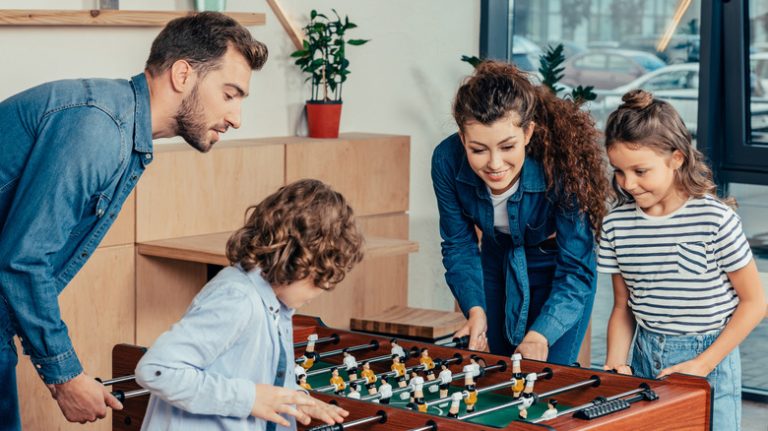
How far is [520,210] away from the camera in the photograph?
3.08m

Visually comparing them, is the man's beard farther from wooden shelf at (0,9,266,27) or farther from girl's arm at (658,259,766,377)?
wooden shelf at (0,9,266,27)

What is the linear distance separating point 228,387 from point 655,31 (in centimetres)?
385

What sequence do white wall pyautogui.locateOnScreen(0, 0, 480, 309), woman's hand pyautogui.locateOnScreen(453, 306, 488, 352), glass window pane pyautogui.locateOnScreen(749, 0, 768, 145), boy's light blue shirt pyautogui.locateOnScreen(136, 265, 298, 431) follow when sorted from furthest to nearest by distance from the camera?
1. glass window pane pyautogui.locateOnScreen(749, 0, 768, 145)
2. white wall pyautogui.locateOnScreen(0, 0, 480, 309)
3. woman's hand pyautogui.locateOnScreen(453, 306, 488, 352)
4. boy's light blue shirt pyautogui.locateOnScreen(136, 265, 298, 431)

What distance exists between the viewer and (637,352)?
9.80 ft

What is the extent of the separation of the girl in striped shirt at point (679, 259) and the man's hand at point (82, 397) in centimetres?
123

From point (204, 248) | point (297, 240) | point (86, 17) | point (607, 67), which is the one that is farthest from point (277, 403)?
point (607, 67)

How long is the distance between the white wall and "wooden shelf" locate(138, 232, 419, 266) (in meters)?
0.68

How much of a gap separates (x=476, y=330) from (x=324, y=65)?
7.26 ft

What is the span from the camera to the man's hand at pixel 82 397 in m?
2.30

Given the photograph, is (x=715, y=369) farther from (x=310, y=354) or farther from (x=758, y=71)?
(x=758, y=71)

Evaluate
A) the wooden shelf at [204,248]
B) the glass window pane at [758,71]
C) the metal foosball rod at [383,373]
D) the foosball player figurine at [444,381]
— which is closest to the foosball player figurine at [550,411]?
the foosball player figurine at [444,381]

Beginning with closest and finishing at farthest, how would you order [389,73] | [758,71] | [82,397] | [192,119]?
[82,397]
[192,119]
[758,71]
[389,73]

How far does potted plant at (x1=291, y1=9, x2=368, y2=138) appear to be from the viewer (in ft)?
16.1

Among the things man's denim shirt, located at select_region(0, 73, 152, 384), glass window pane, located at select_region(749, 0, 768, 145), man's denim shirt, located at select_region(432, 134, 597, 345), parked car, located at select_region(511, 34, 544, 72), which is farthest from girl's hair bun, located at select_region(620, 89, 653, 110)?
parked car, located at select_region(511, 34, 544, 72)
